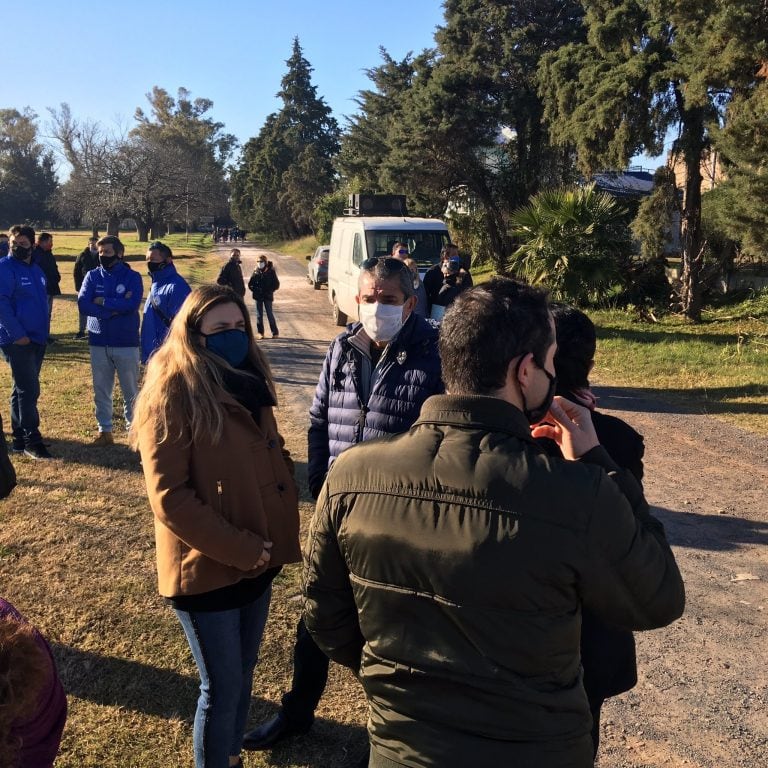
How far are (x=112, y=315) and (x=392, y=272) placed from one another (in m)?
4.29

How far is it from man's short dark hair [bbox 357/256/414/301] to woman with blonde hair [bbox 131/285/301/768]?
0.76 meters

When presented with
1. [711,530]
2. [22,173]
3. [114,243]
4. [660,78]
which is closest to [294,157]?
[22,173]

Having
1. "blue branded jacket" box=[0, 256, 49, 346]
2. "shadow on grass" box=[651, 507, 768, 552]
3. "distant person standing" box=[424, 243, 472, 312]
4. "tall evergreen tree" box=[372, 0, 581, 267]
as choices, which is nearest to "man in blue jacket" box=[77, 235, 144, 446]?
"blue branded jacket" box=[0, 256, 49, 346]

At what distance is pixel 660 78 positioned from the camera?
12852mm

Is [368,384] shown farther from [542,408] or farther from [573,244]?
[573,244]

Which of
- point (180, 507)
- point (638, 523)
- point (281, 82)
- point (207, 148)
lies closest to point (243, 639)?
point (180, 507)

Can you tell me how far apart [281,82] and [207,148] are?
30451mm

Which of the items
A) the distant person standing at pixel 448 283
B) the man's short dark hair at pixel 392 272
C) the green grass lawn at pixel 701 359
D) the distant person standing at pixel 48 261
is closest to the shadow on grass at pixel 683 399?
the green grass lawn at pixel 701 359

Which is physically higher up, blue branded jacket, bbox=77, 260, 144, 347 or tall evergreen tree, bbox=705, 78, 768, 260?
tall evergreen tree, bbox=705, 78, 768, 260

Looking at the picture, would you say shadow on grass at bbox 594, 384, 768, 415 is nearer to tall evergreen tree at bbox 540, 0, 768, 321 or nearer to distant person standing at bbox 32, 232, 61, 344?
tall evergreen tree at bbox 540, 0, 768, 321

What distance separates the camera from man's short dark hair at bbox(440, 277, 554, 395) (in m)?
1.57

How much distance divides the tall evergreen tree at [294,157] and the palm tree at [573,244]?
42660mm

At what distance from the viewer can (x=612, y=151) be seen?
1388 centimetres

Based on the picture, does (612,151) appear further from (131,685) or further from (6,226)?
(6,226)
